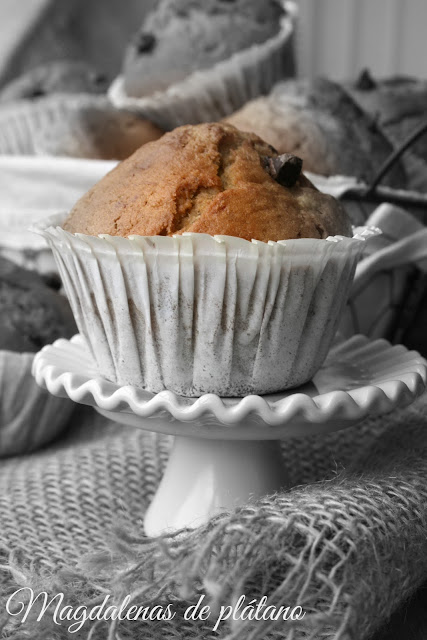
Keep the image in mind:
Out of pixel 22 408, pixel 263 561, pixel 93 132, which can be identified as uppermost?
pixel 93 132

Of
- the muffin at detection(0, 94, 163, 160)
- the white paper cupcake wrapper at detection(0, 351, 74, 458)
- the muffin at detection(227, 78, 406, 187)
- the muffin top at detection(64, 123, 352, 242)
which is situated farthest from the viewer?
the muffin at detection(0, 94, 163, 160)

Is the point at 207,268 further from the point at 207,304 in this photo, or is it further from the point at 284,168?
the point at 284,168

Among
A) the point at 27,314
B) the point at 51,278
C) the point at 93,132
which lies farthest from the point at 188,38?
the point at 27,314

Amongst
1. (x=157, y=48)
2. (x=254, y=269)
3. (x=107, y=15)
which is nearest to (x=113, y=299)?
(x=254, y=269)

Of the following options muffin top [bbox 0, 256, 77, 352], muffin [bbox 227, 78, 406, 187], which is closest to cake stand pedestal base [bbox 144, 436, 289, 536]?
muffin top [bbox 0, 256, 77, 352]

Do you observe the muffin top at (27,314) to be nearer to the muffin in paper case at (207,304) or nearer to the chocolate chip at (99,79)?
the muffin in paper case at (207,304)

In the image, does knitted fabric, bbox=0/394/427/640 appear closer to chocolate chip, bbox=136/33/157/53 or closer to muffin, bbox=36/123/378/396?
muffin, bbox=36/123/378/396

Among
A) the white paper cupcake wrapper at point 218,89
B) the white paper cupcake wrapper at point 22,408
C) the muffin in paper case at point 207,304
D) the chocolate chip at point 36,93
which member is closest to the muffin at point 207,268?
the muffin in paper case at point 207,304
